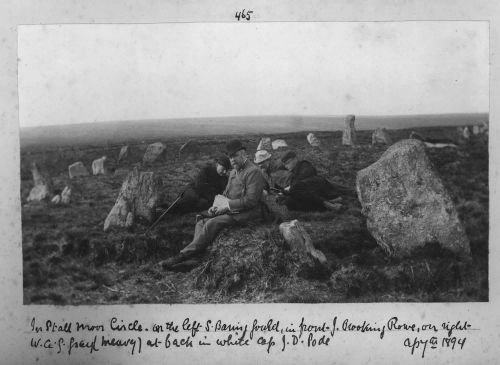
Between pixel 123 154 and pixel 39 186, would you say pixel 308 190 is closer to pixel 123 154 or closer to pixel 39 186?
pixel 123 154

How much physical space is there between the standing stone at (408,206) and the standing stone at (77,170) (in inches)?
143

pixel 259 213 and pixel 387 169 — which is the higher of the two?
pixel 387 169

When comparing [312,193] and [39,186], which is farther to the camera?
[39,186]

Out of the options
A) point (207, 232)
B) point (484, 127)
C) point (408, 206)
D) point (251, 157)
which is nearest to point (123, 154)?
point (207, 232)

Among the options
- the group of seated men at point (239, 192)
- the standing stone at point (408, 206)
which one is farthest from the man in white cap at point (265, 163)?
the standing stone at point (408, 206)

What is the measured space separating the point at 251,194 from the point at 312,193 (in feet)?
2.58

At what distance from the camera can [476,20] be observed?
7047 millimetres

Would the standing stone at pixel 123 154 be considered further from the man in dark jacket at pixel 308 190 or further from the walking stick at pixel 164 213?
the man in dark jacket at pixel 308 190

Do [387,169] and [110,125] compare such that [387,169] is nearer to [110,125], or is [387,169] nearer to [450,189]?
[450,189]

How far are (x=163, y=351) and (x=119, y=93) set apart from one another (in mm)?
3384

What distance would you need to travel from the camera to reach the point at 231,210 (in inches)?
277

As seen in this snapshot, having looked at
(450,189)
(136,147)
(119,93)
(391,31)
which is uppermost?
(391,31)

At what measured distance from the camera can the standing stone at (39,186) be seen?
7129 millimetres

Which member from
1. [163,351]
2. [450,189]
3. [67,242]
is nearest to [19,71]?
[67,242]
